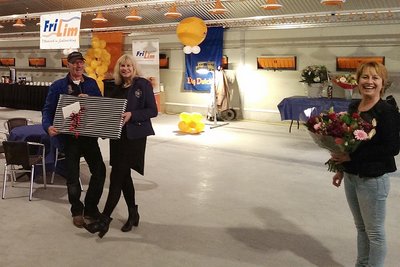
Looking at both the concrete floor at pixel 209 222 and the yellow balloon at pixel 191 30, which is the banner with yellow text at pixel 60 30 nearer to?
the yellow balloon at pixel 191 30

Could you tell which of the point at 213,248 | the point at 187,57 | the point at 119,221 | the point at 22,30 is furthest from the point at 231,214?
the point at 22,30

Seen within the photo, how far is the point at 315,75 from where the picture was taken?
8367 millimetres

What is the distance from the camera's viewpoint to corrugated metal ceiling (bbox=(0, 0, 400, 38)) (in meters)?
7.84

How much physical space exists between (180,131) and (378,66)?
6305 millimetres

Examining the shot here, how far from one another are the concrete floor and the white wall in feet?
13.7

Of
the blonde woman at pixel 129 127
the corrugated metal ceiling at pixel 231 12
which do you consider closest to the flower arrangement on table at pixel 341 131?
the blonde woman at pixel 129 127

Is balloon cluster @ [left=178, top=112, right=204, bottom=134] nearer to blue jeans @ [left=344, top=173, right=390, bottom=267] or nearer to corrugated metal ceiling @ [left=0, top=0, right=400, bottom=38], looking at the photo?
corrugated metal ceiling @ [left=0, top=0, right=400, bottom=38]

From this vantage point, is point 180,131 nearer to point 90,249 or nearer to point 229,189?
point 229,189

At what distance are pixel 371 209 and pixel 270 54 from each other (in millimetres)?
8180

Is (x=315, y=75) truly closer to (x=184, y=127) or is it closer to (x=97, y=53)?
(x=184, y=127)

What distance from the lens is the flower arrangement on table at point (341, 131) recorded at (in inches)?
79.3

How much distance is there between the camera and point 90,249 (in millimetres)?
2869

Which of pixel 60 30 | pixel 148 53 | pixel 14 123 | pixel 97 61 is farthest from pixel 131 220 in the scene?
pixel 97 61

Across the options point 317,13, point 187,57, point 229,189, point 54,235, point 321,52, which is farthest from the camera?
point 187,57
